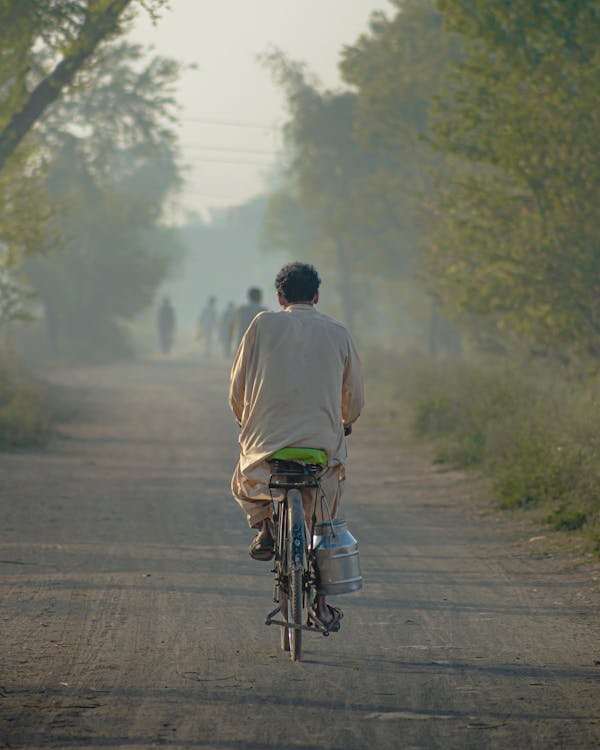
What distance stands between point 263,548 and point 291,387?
2.90 feet

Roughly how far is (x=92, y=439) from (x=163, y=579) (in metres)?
9.89

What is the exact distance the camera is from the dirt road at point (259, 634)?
16.1 feet

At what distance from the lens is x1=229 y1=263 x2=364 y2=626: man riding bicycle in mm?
5984

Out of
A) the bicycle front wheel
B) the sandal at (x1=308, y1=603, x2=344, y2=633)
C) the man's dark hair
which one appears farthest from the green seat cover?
Answer: the man's dark hair

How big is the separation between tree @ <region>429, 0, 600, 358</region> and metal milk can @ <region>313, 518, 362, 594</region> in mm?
11164

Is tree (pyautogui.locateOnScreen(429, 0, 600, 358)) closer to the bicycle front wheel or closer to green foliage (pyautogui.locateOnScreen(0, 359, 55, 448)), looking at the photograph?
green foliage (pyautogui.locateOnScreen(0, 359, 55, 448))

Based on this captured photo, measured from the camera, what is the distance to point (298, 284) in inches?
Result: 247

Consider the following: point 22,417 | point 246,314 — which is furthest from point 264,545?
point 22,417

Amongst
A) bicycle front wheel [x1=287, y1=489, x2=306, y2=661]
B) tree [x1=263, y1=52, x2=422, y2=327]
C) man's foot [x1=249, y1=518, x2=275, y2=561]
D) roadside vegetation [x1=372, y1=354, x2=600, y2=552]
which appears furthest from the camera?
tree [x1=263, y1=52, x2=422, y2=327]

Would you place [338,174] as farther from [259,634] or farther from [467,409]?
[259,634]

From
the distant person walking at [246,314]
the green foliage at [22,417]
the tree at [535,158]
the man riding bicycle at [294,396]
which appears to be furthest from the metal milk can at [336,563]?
the tree at [535,158]

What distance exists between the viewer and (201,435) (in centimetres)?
1833

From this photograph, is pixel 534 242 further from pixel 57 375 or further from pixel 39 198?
pixel 57 375

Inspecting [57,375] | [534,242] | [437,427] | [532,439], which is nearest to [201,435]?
[437,427]
